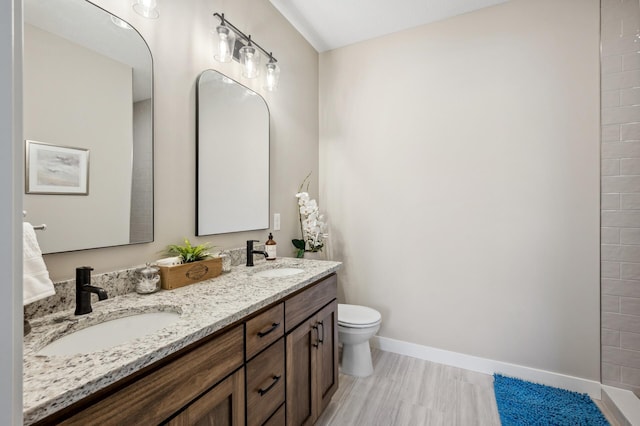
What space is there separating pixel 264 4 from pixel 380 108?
3.83 feet

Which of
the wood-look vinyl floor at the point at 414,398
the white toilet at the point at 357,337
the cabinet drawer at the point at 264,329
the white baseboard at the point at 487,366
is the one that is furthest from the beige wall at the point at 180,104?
the white baseboard at the point at 487,366

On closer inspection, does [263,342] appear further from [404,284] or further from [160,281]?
[404,284]

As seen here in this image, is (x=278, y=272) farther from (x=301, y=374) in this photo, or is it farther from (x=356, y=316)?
(x=356, y=316)

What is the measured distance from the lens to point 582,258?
1.91m

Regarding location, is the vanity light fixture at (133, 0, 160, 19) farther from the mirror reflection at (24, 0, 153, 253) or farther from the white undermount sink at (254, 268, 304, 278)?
the white undermount sink at (254, 268, 304, 278)

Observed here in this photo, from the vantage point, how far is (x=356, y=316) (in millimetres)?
2139

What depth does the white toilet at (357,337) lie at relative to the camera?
6.64 feet

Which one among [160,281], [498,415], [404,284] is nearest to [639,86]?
[404,284]

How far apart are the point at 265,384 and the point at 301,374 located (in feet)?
1.01

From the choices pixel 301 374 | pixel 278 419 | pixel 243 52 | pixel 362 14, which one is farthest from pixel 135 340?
pixel 362 14

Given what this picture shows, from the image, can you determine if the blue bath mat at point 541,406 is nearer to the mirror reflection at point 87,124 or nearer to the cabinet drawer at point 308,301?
the cabinet drawer at point 308,301

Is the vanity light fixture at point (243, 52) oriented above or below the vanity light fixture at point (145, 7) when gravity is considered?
above

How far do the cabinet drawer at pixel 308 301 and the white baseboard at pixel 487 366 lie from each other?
1098 mm

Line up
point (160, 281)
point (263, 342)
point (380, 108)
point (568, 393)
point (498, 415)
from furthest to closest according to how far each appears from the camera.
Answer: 1. point (380, 108)
2. point (568, 393)
3. point (498, 415)
4. point (160, 281)
5. point (263, 342)
